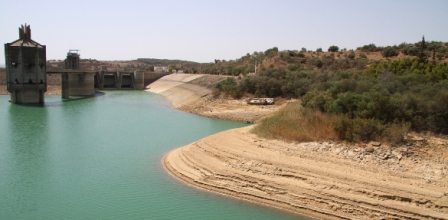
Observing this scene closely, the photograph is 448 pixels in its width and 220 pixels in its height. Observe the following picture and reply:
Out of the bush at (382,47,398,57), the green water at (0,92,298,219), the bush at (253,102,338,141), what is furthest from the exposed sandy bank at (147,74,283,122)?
the bush at (382,47,398,57)

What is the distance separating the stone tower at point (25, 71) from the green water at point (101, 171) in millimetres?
11960

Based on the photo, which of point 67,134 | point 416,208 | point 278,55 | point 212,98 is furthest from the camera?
point 278,55

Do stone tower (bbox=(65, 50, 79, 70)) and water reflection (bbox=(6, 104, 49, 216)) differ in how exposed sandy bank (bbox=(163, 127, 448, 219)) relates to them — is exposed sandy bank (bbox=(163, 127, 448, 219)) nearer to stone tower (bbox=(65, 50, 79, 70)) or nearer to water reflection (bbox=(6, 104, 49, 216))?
water reflection (bbox=(6, 104, 49, 216))

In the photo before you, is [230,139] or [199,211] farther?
[230,139]

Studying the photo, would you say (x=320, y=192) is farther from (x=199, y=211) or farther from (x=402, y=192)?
(x=199, y=211)

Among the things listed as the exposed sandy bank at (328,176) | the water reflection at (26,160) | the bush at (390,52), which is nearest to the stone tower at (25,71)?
the water reflection at (26,160)

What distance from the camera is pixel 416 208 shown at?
1412 centimetres

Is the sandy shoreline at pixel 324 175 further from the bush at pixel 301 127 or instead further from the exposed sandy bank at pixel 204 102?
the exposed sandy bank at pixel 204 102

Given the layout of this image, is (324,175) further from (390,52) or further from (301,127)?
(390,52)

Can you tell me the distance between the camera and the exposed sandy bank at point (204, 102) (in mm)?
38375

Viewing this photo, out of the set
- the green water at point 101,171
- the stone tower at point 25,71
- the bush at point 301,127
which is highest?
the stone tower at point 25,71

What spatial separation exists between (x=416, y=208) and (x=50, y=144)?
814 inches

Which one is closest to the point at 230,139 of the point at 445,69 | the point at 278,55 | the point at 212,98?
the point at 445,69

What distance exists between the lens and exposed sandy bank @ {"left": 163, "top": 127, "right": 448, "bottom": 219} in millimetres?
14598
